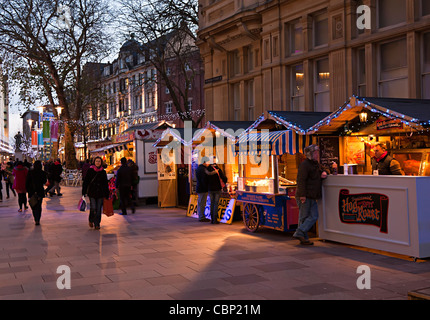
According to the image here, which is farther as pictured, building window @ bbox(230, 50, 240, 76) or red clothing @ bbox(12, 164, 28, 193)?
building window @ bbox(230, 50, 240, 76)

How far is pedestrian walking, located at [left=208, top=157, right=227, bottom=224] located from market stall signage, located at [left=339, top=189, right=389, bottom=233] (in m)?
4.71

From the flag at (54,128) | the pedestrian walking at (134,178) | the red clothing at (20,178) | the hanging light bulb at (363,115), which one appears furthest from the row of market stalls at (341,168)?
the flag at (54,128)

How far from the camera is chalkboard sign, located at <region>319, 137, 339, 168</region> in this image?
14.7 meters

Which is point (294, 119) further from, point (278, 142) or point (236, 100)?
point (236, 100)

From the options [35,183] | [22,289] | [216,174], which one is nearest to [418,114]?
[216,174]

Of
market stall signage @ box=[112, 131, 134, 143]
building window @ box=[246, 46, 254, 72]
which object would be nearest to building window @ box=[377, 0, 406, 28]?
building window @ box=[246, 46, 254, 72]

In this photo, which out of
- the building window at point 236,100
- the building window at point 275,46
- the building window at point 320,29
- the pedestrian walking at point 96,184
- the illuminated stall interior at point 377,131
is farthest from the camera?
the building window at point 236,100

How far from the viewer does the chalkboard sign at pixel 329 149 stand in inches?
578

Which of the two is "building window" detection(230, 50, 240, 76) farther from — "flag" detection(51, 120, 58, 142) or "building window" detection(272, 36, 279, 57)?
"flag" detection(51, 120, 58, 142)

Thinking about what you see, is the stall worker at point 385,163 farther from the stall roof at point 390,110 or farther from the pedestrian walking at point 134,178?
the pedestrian walking at point 134,178

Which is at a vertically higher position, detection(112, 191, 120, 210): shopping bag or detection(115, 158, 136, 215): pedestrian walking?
detection(115, 158, 136, 215): pedestrian walking

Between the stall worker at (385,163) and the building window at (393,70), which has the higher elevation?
the building window at (393,70)

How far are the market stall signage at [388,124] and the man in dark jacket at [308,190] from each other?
325 cm
